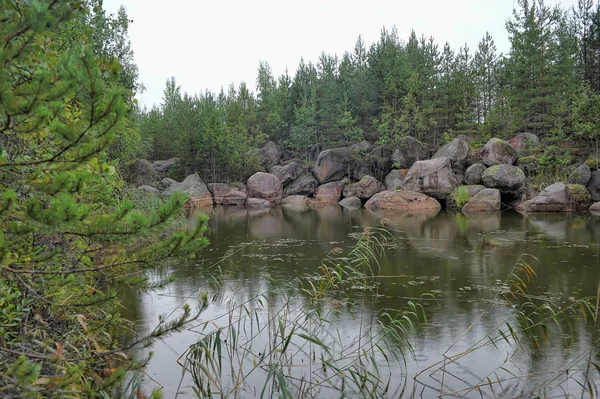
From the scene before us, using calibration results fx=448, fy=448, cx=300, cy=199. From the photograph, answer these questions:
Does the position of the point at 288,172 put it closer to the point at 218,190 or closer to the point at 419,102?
the point at 218,190

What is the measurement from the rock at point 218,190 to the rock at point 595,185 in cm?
2475

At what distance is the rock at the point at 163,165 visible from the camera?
4069 centimetres

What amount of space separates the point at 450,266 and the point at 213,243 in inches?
302

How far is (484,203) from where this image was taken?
24.3 metres

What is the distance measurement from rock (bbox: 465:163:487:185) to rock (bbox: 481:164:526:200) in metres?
1.24

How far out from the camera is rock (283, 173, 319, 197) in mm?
37719

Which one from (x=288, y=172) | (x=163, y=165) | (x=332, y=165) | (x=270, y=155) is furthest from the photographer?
(x=270, y=155)

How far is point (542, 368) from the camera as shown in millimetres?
5168

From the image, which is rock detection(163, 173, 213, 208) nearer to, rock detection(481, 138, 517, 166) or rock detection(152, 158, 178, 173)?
rock detection(152, 158, 178, 173)

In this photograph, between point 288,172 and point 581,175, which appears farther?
point 288,172

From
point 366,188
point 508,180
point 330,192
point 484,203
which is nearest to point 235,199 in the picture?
point 330,192

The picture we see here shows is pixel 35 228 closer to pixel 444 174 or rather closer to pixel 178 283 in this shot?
pixel 178 283

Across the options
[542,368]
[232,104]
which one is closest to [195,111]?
[232,104]

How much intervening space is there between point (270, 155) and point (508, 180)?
78.8 feet
